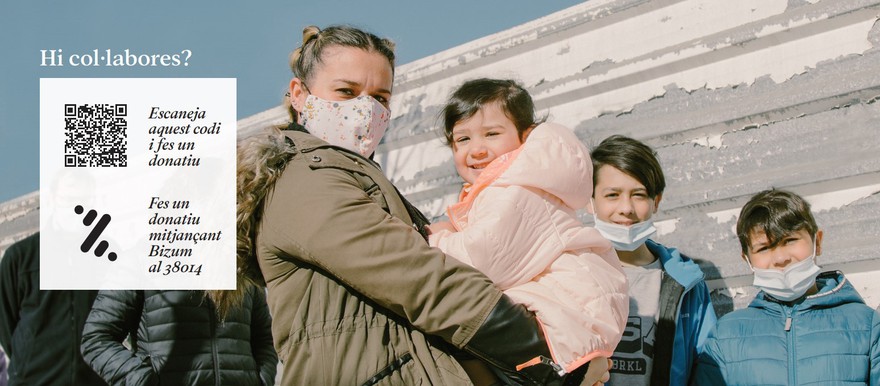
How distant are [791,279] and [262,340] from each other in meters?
2.49

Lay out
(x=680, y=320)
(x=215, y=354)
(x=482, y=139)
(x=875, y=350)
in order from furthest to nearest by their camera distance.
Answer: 1. (x=215, y=354)
2. (x=680, y=320)
3. (x=875, y=350)
4. (x=482, y=139)

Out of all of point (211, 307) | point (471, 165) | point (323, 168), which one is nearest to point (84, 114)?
point (211, 307)

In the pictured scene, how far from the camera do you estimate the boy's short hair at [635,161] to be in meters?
3.53

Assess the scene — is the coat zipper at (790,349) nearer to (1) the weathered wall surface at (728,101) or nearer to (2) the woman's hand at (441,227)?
(1) the weathered wall surface at (728,101)

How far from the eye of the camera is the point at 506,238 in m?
1.97

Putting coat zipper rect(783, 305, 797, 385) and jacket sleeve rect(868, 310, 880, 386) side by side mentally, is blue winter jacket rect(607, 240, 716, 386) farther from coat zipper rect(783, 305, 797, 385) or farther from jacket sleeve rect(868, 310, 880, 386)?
jacket sleeve rect(868, 310, 880, 386)

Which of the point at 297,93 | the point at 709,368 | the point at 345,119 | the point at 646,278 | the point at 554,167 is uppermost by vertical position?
the point at 297,93

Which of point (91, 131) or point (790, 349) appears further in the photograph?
point (91, 131)

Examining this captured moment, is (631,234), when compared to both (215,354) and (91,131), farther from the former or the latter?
(91,131)

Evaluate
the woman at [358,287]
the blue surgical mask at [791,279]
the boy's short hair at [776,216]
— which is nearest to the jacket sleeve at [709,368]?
the blue surgical mask at [791,279]

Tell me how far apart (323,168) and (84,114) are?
309 cm

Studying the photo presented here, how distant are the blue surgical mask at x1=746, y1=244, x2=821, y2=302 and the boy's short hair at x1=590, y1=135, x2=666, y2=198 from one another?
554 mm

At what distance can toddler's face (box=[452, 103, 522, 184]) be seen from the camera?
9.13ft

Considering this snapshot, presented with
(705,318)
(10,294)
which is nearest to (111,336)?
(10,294)
